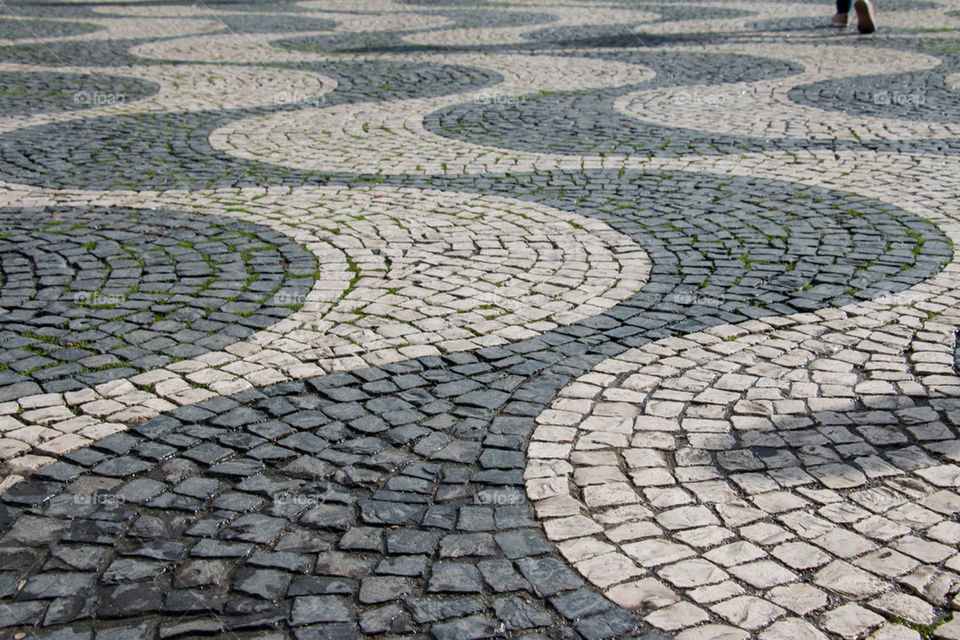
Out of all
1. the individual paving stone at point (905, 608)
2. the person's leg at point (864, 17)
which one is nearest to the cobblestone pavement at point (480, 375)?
the individual paving stone at point (905, 608)

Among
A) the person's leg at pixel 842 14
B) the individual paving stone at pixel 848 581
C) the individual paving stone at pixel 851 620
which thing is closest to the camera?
the individual paving stone at pixel 851 620

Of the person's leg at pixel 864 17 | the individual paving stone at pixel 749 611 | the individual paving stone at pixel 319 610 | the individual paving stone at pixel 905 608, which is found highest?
the person's leg at pixel 864 17

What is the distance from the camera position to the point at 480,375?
15.8 ft

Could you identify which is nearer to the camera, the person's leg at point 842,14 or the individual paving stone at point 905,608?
the individual paving stone at point 905,608

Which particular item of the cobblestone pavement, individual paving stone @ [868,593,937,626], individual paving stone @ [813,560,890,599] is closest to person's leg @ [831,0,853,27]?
the cobblestone pavement

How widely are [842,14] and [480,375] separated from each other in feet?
51.0

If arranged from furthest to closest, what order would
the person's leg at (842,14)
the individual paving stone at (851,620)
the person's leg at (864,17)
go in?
the person's leg at (842,14) < the person's leg at (864,17) < the individual paving stone at (851,620)

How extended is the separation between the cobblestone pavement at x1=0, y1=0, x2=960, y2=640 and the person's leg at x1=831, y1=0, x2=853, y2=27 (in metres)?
7.48

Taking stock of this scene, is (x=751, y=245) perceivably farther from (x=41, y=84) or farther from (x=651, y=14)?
(x=651, y=14)

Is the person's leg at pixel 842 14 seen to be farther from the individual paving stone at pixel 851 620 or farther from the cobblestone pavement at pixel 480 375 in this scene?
the individual paving stone at pixel 851 620

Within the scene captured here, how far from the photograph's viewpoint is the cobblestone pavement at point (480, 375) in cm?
329

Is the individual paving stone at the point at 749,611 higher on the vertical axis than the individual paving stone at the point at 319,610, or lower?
higher

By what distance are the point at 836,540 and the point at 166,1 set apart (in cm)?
2268

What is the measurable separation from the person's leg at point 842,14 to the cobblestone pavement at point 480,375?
748 cm
